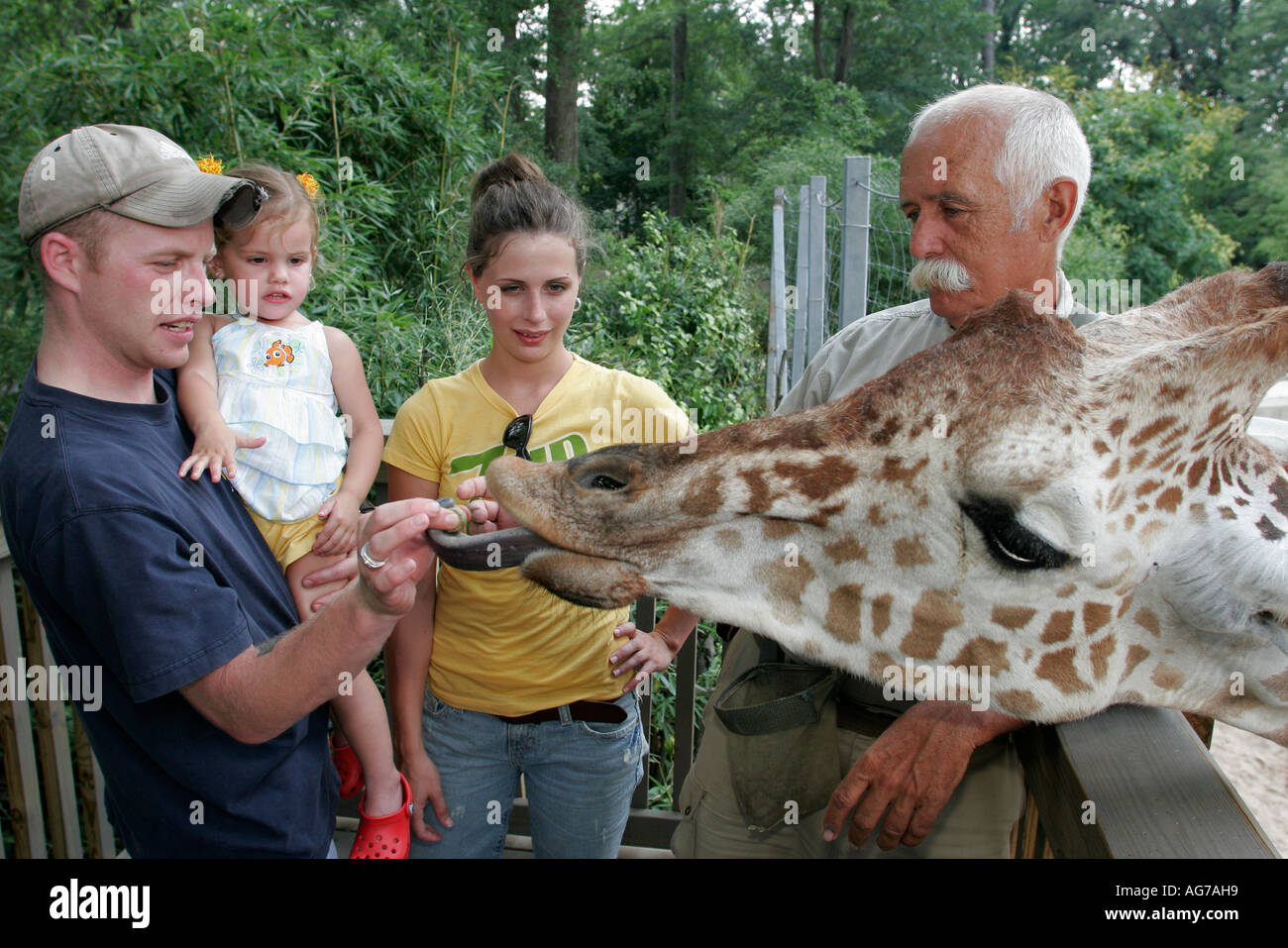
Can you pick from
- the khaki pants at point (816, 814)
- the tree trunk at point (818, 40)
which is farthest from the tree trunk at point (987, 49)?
the khaki pants at point (816, 814)

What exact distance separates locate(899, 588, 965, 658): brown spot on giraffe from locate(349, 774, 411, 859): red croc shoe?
152 cm

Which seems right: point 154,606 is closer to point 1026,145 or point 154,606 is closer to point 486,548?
point 486,548

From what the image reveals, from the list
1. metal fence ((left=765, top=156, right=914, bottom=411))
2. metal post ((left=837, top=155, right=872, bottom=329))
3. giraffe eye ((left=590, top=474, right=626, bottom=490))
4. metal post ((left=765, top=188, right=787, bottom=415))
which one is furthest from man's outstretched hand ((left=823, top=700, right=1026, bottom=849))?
metal post ((left=765, top=188, right=787, bottom=415))

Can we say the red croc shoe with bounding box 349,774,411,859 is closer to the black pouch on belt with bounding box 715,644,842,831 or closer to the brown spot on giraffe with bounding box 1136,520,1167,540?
the black pouch on belt with bounding box 715,644,842,831

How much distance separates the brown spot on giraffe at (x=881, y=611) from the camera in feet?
5.45

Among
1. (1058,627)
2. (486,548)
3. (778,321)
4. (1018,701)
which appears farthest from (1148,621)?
(778,321)

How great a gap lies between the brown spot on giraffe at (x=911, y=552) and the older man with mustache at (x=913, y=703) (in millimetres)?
372

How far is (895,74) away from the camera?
79.9ft

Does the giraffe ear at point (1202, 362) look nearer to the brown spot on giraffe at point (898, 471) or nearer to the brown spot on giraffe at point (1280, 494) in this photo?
the brown spot on giraffe at point (1280, 494)

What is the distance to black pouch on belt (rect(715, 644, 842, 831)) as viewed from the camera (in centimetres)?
202

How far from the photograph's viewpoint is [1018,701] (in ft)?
5.28

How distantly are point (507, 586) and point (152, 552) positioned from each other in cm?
92

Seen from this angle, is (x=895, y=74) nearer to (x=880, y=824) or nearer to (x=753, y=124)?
(x=753, y=124)
